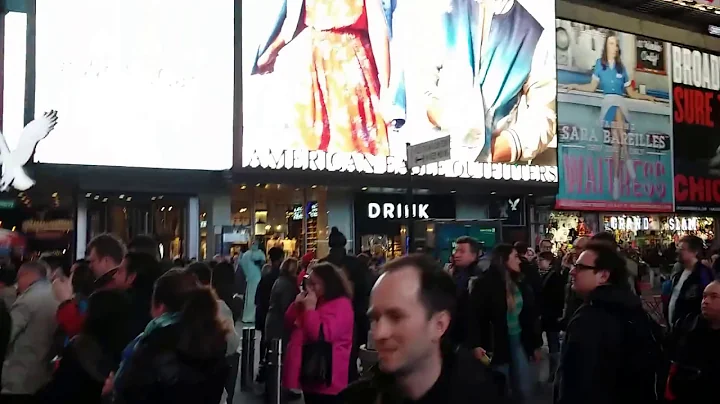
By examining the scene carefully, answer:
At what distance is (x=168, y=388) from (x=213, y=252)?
16.7 m

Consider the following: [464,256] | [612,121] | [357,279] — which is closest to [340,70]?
[612,121]

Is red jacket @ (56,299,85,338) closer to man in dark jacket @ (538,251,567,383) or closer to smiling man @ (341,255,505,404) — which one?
smiling man @ (341,255,505,404)

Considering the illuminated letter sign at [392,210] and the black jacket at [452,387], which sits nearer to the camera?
the black jacket at [452,387]

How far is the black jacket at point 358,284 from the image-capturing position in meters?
8.26

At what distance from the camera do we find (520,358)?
7.50 m

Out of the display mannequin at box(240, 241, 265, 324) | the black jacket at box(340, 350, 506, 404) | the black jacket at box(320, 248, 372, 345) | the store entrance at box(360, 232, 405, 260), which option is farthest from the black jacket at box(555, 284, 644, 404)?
the store entrance at box(360, 232, 405, 260)

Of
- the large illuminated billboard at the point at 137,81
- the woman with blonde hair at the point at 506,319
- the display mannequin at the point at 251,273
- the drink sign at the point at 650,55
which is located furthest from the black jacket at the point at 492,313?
the drink sign at the point at 650,55

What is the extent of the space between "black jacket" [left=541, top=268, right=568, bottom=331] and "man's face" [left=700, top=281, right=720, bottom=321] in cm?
602

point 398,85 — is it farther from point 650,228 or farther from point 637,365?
point 637,365

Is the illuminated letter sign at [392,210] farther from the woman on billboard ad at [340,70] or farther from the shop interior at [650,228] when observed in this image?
the shop interior at [650,228]

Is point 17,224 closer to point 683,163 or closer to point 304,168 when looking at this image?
point 304,168

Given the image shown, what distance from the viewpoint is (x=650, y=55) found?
29484 mm

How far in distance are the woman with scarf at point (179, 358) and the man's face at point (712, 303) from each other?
2.77m

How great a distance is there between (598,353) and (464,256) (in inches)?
134
